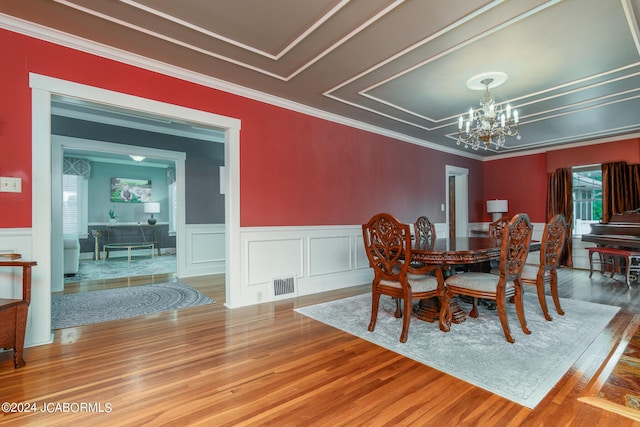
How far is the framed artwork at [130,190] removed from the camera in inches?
332

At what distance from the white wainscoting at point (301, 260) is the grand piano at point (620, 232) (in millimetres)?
3538

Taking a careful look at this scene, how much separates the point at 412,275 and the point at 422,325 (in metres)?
0.46

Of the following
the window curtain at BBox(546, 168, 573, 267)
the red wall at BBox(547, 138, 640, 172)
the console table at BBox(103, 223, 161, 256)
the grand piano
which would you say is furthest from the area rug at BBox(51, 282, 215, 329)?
the red wall at BBox(547, 138, 640, 172)

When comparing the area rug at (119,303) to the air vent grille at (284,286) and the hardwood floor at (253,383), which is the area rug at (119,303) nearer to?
the hardwood floor at (253,383)

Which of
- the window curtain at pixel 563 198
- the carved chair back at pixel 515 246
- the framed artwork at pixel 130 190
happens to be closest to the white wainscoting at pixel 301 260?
the carved chair back at pixel 515 246

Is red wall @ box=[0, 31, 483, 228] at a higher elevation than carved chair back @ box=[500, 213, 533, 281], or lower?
higher

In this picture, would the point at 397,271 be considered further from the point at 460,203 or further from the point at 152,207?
the point at 152,207

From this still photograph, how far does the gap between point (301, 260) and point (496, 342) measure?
236cm

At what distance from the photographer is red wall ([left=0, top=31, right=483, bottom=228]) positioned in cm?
238

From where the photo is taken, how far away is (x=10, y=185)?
2.34 m

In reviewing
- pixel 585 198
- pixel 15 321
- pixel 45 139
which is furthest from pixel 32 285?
pixel 585 198

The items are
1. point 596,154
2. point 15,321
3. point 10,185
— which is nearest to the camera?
Result: point 15,321

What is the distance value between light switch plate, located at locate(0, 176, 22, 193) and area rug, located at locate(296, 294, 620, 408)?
2.61 metres

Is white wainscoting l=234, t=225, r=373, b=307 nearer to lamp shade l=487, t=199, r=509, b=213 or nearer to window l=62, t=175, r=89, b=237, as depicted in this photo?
lamp shade l=487, t=199, r=509, b=213
